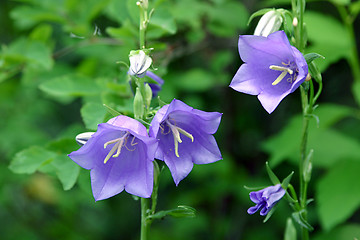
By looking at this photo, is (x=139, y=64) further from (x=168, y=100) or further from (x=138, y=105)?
(x=168, y=100)

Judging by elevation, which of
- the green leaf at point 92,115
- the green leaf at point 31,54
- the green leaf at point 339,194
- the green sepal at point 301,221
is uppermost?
the green leaf at point 92,115

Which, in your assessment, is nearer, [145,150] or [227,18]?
[145,150]

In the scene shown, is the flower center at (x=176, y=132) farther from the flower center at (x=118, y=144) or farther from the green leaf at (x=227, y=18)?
the green leaf at (x=227, y=18)

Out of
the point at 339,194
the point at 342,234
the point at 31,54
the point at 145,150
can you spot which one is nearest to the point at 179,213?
the point at 145,150

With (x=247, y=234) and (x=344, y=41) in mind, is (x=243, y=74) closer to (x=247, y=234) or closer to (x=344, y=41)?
(x=344, y=41)

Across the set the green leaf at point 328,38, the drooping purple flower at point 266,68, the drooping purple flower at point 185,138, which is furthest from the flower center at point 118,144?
the green leaf at point 328,38

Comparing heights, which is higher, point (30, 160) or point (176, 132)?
point (176, 132)
